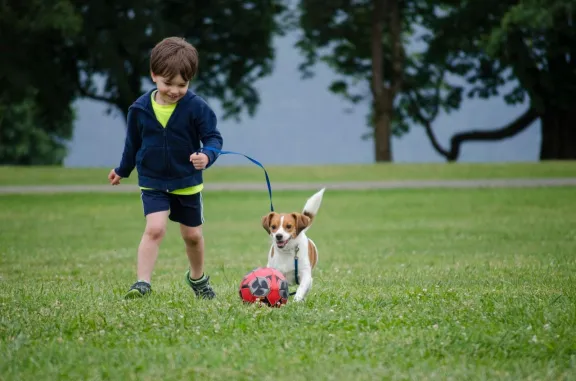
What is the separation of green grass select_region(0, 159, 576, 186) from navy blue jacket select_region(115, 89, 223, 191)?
2504 cm

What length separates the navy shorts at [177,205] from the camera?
7.82 meters

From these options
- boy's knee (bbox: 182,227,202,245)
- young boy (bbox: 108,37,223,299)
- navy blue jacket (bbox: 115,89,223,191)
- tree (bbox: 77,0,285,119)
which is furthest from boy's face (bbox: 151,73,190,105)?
tree (bbox: 77,0,285,119)

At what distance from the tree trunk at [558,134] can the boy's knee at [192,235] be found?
124ft

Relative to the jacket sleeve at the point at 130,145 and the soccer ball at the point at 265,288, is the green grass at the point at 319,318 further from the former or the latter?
the jacket sleeve at the point at 130,145

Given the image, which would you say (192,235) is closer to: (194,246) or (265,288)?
(194,246)

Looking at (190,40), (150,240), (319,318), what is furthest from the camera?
(190,40)

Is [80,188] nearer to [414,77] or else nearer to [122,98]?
[122,98]

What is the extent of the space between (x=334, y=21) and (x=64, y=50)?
12.8 metres

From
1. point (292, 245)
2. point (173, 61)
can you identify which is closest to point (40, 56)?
point (173, 61)

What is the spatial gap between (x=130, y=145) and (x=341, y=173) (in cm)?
2739

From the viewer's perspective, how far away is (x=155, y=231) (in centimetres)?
783

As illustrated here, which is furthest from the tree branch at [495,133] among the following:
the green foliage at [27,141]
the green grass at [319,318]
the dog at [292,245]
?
the dog at [292,245]

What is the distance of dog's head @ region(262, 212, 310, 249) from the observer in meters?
7.71

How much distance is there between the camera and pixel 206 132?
7789 mm
